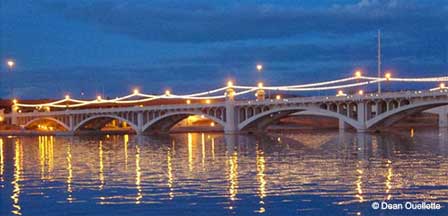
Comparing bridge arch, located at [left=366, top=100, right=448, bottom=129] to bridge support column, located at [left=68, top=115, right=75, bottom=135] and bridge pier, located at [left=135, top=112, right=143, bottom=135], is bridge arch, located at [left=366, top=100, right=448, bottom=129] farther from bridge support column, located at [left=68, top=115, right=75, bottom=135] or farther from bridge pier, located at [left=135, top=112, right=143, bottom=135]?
bridge support column, located at [left=68, top=115, right=75, bottom=135]

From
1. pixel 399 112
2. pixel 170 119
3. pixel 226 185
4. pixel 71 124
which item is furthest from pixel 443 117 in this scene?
pixel 226 185

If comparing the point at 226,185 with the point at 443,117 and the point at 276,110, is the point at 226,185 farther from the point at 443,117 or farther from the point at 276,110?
the point at 443,117

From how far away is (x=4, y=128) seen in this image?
128 m

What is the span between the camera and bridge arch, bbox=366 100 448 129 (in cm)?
7000

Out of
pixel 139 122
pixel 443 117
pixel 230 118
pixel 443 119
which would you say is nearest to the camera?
pixel 230 118

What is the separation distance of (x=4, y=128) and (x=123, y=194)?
109 m

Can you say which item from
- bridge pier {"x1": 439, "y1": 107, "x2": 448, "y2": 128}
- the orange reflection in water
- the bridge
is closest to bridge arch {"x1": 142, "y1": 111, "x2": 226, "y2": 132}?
the bridge

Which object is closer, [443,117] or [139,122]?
[139,122]

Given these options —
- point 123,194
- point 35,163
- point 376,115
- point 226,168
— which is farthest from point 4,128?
point 123,194

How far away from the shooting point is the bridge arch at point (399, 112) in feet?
230

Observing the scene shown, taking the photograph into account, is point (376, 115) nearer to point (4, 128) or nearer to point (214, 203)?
point (214, 203)

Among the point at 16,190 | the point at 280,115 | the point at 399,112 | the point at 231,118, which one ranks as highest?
the point at 280,115

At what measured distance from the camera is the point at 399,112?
238 ft

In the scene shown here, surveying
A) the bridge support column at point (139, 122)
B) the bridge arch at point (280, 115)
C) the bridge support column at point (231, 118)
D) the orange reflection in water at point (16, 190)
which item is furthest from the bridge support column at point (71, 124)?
the orange reflection in water at point (16, 190)
